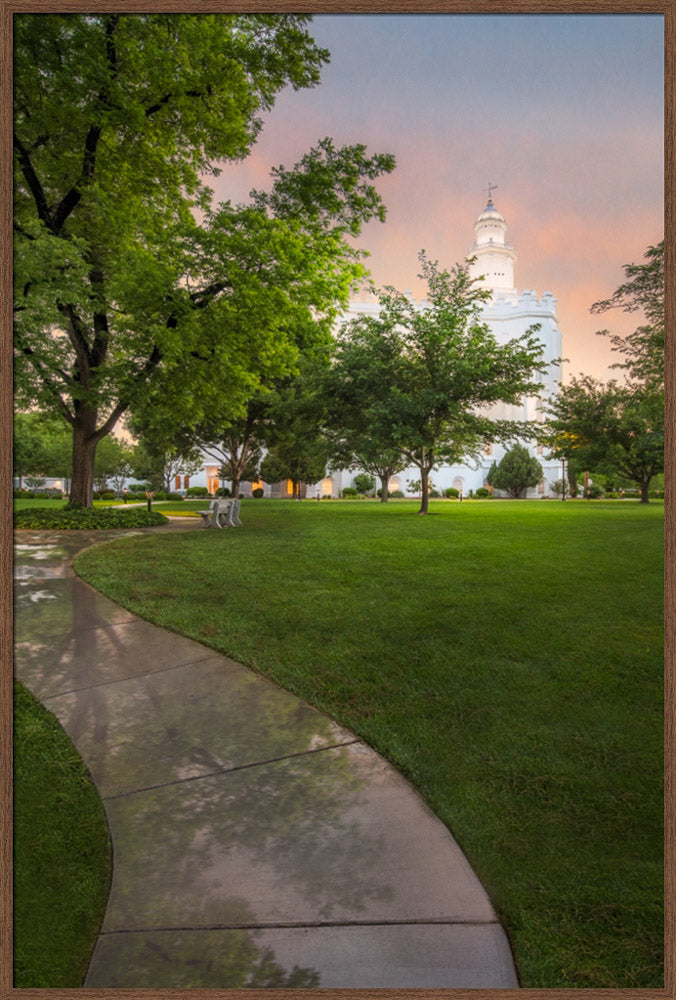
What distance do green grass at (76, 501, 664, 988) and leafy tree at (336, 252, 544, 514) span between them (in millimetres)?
7373

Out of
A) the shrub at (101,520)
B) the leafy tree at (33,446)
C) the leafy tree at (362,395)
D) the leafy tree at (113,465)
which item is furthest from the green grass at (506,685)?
the leafy tree at (113,465)

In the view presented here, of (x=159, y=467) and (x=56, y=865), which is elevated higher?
(x=159, y=467)

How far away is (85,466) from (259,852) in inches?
426

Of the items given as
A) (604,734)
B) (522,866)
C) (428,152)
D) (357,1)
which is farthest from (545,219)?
(522,866)

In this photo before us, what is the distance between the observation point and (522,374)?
47.6ft

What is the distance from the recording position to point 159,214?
7305mm

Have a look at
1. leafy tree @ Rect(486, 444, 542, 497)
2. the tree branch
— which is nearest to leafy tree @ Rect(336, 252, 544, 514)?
the tree branch

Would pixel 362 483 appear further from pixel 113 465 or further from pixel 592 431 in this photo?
pixel 113 465

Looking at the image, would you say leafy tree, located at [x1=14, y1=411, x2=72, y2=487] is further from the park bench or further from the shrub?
the park bench

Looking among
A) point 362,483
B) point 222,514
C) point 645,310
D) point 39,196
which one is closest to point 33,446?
point 39,196

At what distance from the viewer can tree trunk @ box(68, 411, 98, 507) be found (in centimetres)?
1080

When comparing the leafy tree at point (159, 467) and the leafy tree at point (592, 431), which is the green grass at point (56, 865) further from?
the leafy tree at point (159, 467)

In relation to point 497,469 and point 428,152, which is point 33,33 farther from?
point 497,469

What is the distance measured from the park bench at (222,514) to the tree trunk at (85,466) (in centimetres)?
270
